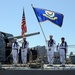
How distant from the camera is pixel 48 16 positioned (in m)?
16.4

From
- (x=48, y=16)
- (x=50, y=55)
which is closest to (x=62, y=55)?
(x=50, y=55)

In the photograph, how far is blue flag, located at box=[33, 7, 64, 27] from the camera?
16.3 meters

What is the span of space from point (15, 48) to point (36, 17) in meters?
1.86

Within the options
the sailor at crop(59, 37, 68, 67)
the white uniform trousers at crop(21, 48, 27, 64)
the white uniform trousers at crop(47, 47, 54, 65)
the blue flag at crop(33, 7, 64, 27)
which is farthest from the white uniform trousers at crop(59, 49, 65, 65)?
the white uniform trousers at crop(21, 48, 27, 64)

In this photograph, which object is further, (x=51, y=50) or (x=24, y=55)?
(x=24, y=55)

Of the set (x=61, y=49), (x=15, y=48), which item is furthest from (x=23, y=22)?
(x=61, y=49)

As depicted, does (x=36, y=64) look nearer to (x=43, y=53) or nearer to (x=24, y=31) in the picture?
(x=43, y=53)

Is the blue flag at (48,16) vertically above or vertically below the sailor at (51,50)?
above

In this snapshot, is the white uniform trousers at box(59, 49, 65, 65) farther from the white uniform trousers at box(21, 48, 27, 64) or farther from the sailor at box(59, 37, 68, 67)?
the white uniform trousers at box(21, 48, 27, 64)

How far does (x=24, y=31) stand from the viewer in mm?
17141

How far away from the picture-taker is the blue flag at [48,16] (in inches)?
640

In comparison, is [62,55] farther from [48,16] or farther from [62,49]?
[48,16]

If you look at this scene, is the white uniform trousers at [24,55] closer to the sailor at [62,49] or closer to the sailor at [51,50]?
the sailor at [51,50]

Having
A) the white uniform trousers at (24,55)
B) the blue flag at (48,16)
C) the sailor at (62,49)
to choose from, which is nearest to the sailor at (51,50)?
the sailor at (62,49)
